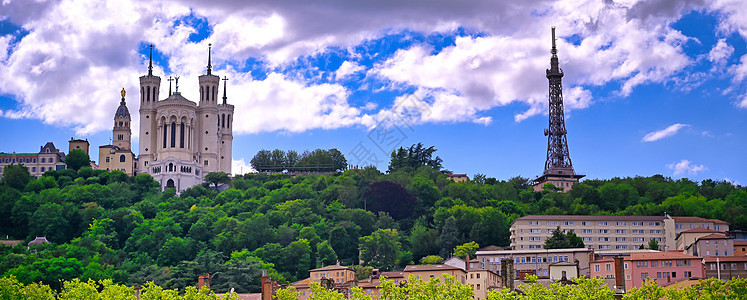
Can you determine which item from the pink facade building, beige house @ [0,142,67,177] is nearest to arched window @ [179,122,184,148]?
beige house @ [0,142,67,177]

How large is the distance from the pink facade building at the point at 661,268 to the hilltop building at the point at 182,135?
220ft

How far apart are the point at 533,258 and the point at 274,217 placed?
28.8m

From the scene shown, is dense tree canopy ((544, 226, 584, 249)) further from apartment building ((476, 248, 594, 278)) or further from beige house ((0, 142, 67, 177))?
beige house ((0, 142, 67, 177))

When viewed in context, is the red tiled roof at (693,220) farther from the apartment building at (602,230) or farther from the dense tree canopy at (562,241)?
the dense tree canopy at (562,241)

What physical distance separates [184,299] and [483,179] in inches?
3153

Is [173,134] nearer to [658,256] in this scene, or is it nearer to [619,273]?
Result: [658,256]

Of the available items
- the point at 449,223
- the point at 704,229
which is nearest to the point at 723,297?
the point at 704,229

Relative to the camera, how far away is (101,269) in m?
89.9

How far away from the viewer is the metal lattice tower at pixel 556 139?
137 meters

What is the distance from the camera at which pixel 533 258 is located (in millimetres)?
87312

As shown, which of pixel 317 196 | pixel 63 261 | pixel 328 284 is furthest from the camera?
pixel 317 196

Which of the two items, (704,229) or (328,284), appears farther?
(704,229)

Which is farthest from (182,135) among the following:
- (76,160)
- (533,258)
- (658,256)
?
(658,256)

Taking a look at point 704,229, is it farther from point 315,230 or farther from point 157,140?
point 157,140
